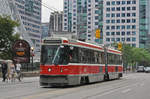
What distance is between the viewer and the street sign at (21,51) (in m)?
36.1

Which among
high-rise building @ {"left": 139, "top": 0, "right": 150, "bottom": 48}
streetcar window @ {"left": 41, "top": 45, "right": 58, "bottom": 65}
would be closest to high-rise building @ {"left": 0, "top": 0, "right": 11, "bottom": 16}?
high-rise building @ {"left": 139, "top": 0, "right": 150, "bottom": 48}

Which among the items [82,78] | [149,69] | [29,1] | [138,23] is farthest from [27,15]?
[82,78]

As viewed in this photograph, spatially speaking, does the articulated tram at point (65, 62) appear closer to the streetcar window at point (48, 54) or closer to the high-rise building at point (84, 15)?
the streetcar window at point (48, 54)

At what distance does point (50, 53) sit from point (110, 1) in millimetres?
133817

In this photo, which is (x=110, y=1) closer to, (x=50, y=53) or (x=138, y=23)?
(x=138, y=23)

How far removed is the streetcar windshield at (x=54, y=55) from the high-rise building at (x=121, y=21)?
12727 cm

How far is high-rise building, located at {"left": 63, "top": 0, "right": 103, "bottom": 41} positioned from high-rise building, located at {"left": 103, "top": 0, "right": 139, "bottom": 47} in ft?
11.1

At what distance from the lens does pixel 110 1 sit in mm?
152750

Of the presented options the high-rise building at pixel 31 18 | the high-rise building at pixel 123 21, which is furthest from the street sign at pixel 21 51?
the high-rise building at pixel 31 18

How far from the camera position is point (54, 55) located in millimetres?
21453

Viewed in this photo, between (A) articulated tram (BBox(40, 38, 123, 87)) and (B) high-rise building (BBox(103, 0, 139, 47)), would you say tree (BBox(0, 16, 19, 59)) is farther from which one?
(B) high-rise building (BBox(103, 0, 139, 47))

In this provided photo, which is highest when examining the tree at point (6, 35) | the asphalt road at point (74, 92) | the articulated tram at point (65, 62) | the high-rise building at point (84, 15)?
the high-rise building at point (84, 15)

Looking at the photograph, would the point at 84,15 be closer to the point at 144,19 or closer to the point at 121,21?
the point at 121,21

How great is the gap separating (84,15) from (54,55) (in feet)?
515
